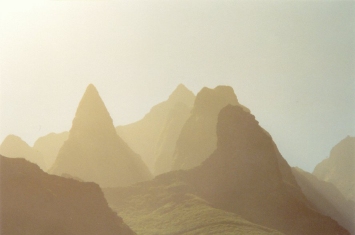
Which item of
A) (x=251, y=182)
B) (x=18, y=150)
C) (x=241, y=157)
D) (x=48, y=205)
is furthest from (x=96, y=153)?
(x=48, y=205)

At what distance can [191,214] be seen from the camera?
37.1 metres

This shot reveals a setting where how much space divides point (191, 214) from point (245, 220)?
5.54 metres

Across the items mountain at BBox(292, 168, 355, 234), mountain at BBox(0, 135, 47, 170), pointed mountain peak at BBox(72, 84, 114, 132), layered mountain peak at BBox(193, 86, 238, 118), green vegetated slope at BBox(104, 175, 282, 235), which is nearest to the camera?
green vegetated slope at BBox(104, 175, 282, 235)

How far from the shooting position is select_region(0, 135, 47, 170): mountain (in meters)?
59.3

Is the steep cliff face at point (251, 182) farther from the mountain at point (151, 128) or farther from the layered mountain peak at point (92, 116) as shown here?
the mountain at point (151, 128)

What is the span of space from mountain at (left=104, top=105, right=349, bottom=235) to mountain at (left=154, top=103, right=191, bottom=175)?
972 inches

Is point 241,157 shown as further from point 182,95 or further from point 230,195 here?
point 182,95

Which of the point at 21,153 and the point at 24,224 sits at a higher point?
the point at 21,153

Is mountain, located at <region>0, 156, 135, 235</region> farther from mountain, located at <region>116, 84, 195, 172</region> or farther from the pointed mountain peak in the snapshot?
mountain, located at <region>116, 84, 195, 172</region>

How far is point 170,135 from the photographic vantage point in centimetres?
7456

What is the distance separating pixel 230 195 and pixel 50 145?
150 feet

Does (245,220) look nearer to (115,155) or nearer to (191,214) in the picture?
(191,214)

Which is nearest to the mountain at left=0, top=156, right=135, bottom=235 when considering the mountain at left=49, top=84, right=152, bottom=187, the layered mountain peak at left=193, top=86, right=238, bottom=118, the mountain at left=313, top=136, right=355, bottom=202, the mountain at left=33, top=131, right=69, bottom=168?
the mountain at left=49, top=84, right=152, bottom=187

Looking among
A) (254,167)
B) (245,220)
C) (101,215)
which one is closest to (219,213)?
(245,220)
